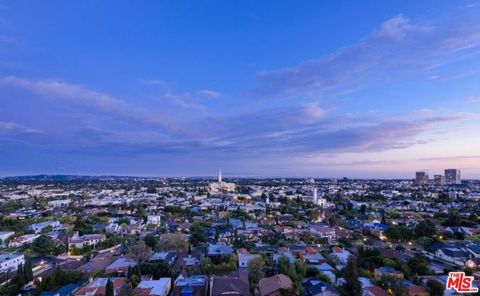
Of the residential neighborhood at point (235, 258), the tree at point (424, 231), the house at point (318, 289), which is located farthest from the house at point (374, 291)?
the tree at point (424, 231)

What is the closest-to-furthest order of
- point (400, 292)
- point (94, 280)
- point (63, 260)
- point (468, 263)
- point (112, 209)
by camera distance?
1. point (400, 292)
2. point (94, 280)
3. point (468, 263)
4. point (63, 260)
5. point (112, 209)

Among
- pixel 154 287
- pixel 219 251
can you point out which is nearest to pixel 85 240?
pixel 219 251

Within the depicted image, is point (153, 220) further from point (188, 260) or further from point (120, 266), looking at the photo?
point (120, 266)

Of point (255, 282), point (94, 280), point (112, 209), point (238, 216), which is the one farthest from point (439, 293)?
point (112, 209)

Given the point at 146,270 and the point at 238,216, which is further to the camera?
the point at 238,216

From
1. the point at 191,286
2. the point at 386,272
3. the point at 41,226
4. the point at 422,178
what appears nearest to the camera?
the point at 191,286

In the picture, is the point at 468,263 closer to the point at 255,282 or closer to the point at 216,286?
the point at 255,282

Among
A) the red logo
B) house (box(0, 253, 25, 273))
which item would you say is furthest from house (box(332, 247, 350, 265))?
house (box(0, 253, 25, 273))
